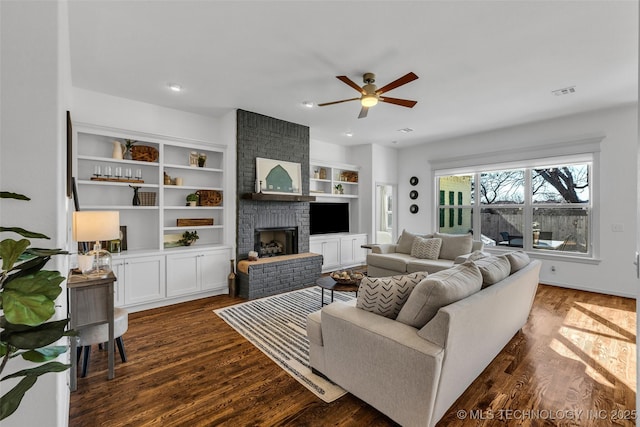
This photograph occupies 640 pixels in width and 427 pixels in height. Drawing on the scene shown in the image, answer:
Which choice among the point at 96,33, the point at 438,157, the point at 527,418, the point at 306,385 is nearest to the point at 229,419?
the point at 306,385

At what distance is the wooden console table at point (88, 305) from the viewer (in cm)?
213

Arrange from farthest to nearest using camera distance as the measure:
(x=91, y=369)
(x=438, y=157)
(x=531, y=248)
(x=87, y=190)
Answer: (x=438, y=157), (x=531, y=248), (x=87, y=190), (x=91, y=369)

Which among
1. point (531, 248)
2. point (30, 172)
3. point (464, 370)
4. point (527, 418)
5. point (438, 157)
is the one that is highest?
point (438, 157)

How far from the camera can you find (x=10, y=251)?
0.71 metres

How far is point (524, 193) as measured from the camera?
17.7 ft

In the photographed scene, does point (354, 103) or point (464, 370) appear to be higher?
point (354, 103)

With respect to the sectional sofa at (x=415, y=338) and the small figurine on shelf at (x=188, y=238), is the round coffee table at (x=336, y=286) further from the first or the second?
the small figurine on shelf at (x=188, y=238)

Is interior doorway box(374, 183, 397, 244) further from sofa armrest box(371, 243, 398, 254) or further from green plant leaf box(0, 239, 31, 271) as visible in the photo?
green plant leaf box(0, 239, 31, 271)

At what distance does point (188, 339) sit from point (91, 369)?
0.77m

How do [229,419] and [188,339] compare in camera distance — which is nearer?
[229,419]

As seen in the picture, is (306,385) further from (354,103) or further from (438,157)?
(438,157)

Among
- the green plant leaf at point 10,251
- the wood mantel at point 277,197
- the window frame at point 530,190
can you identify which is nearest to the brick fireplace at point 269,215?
the wood mantel at point 277,197

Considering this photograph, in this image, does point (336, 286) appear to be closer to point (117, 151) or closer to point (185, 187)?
point (185, 187)

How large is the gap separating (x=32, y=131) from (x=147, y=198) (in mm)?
3171
